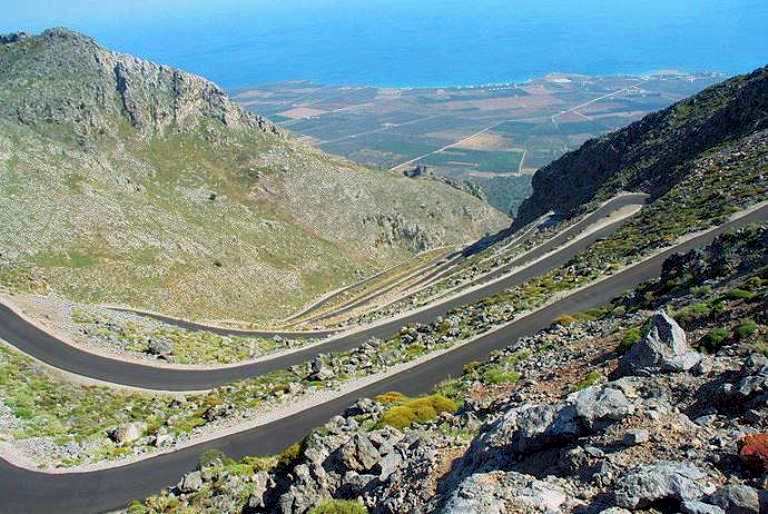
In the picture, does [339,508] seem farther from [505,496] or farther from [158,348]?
[158,348]

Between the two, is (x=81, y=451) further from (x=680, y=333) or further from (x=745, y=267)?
(x=745, y=267)

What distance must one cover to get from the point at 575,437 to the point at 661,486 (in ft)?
7.91

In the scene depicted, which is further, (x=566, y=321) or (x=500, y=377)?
(x=566, y=321)

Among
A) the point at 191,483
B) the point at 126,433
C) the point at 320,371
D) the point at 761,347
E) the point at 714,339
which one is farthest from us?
the point at 320,371

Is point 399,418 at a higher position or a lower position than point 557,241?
lower

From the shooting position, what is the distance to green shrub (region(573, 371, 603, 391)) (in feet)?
55.3

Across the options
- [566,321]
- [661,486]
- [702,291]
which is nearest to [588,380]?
[661,486]

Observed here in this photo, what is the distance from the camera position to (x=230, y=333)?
5100 centimetres

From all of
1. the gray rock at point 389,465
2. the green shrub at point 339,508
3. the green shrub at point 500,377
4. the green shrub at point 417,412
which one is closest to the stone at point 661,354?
the green shrub at point 500,377

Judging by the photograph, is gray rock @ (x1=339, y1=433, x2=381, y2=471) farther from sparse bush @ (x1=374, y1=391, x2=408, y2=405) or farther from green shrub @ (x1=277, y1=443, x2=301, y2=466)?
sparse bush @ (x1=374, y1=391, x2=408, y2=405)

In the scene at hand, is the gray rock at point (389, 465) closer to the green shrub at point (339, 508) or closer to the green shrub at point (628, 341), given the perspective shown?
the green shrub at point (339, 508)

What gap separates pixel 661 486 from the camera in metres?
8.84

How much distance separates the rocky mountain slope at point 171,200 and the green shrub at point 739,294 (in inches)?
1812

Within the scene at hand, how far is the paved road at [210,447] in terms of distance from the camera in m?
21.1
